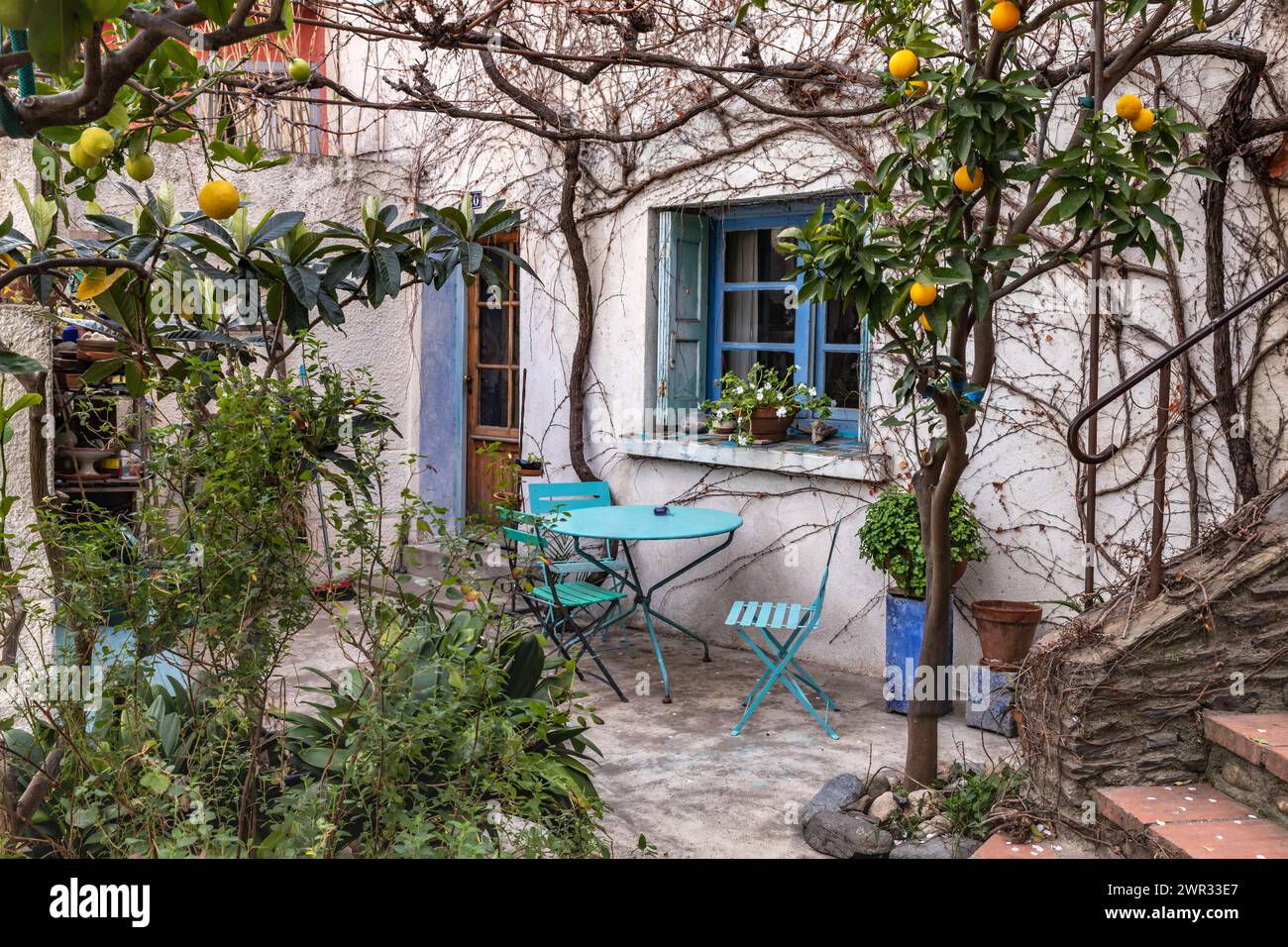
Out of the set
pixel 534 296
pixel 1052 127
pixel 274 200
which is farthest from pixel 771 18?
pixel 274 200

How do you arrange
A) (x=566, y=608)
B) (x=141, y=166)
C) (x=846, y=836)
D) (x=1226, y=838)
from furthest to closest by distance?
(x=566, y=608) → (x=846, y=836) → (x=1226, y=838) → (x=141, y=166)

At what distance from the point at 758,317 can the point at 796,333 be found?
1.20 feet

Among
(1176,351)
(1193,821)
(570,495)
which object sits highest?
(1176,351)

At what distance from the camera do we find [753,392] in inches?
249

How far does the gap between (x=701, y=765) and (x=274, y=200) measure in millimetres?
5064

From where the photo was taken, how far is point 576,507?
6758 millimetres

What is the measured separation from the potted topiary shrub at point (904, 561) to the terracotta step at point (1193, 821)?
175 cm

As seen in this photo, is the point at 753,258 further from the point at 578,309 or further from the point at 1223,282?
the point at 1223,282

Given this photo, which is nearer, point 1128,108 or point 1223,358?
Answer: point 1128,108

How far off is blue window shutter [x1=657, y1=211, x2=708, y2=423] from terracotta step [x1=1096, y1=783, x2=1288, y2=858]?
397 centimetres

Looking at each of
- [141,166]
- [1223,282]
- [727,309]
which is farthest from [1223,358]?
[141,166]

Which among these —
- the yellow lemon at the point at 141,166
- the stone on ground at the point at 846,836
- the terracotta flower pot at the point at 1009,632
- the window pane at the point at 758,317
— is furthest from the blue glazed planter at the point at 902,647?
the yellow lemon at the point at 141,166

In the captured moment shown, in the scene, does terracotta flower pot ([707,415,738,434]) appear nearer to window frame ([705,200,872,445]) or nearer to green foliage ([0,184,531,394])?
window frame ([705,200,872,445])
